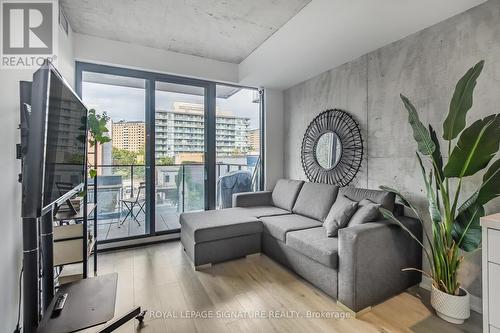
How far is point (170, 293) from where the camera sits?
89.0 inches

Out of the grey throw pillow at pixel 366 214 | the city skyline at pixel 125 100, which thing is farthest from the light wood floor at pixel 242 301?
the city skyline at pixel 125 100

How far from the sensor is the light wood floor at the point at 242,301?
1814mm

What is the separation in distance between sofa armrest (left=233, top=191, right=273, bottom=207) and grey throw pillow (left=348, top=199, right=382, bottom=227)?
1.70 metres

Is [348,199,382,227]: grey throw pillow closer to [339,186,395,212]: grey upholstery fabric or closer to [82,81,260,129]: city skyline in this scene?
[339,186,395,212]: grey upholstery fabric

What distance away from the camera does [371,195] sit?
2.60 meters

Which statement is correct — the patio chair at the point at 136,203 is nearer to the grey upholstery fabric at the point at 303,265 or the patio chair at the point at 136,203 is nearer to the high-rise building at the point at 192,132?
the high-rise building at the point at 192,132

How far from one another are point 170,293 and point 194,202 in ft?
5.97

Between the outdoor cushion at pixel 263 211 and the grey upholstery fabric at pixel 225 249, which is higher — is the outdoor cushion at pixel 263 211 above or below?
above

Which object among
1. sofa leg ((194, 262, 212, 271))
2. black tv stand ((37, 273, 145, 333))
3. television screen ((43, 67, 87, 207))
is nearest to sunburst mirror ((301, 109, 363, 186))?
sofa leg ((194, 262, 212, 271))

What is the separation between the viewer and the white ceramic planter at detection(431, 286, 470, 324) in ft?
6.01

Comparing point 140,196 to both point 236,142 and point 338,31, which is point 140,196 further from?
point 338,31

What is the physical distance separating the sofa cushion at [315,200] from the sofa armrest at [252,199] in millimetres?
590

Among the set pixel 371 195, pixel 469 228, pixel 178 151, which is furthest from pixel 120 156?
pixel 469 228

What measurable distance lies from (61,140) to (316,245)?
208cm
